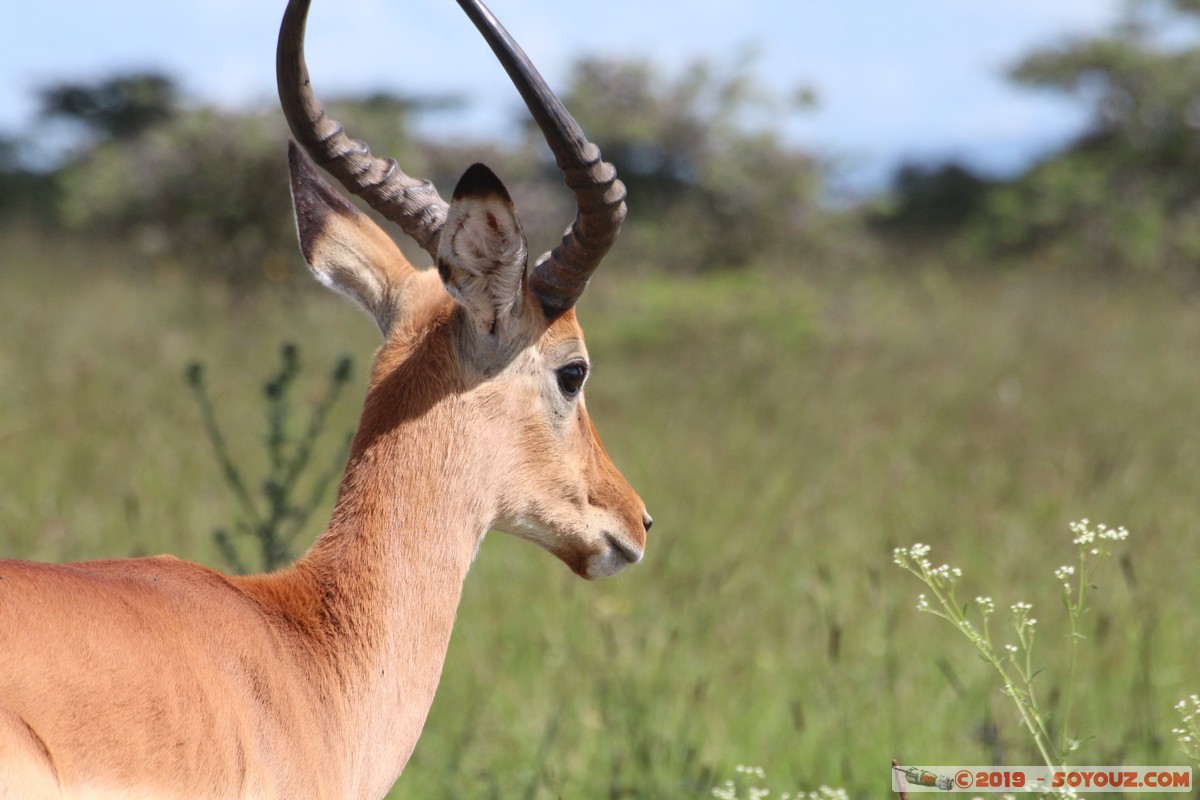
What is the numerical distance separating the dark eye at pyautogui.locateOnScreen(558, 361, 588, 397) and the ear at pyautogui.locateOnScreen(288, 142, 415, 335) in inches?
15.8

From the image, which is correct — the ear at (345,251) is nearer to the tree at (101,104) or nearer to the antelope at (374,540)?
the antelope at (374,540)

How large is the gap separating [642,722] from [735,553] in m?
1.85

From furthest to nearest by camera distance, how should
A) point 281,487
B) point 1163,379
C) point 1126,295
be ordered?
point 1126,295 < point 1163,379 < point 281,487

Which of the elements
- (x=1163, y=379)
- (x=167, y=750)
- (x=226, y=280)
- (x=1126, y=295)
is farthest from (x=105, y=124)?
→ (x=167, y=750)

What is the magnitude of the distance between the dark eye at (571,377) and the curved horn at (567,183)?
0.37 feet

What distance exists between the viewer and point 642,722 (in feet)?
12.1

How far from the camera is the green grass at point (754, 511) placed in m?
3.86

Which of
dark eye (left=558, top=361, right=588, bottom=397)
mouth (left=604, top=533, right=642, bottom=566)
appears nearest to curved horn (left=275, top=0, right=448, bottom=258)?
dark eye (left=558, top=361, right=588, bottom=397)

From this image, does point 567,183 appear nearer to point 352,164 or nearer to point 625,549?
point 352,164

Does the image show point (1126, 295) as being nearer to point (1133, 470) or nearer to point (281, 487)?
point (1133, 470)

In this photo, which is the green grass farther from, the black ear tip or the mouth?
the black ear tip

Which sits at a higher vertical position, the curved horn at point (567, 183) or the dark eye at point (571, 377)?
the curved horn at point (567, 183)

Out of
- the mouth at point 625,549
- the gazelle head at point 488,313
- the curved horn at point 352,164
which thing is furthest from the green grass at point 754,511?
the curved horn at point 352,164

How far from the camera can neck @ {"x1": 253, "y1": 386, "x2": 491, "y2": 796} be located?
2492 millimetres
